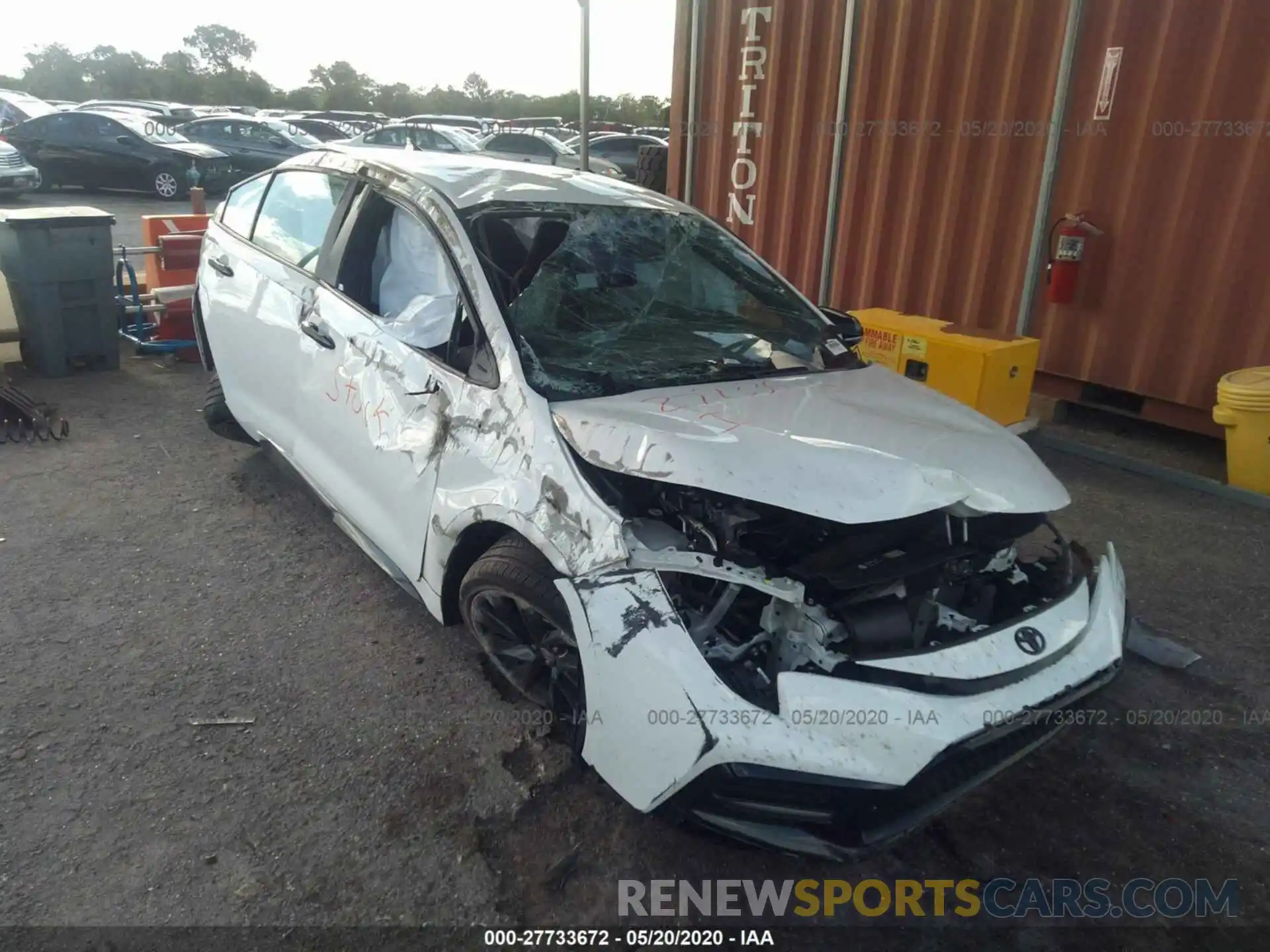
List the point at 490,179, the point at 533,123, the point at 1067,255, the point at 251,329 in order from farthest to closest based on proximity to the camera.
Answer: the point at 533,123
the point at 1067,255
the point at 251,329
the point at 490,179

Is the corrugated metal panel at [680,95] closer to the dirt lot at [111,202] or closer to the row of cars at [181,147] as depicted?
the row of cars at [181,147]

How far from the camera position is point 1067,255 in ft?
18.0

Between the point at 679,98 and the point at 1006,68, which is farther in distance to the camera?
the point at 679,98

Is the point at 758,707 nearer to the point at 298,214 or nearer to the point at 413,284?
the point at 413,284

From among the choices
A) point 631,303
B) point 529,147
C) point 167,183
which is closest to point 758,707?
point 631,303

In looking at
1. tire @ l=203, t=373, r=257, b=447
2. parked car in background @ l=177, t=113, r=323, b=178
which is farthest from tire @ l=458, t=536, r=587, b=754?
parked car in background @ l=177, t=113, r=323, b=178

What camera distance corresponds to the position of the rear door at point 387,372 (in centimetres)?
280

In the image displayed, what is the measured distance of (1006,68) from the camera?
573 centimetres

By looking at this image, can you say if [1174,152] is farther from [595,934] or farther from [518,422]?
[595,934]

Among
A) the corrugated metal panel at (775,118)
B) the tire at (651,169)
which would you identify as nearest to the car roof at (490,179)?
the corrugated metal panel at (775,118)

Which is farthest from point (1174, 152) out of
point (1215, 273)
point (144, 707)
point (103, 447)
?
point (103, 447)

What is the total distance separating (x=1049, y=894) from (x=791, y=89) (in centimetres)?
632

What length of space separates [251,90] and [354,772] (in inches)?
1879

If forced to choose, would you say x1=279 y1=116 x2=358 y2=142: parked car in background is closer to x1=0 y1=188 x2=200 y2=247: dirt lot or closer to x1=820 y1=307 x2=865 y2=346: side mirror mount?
x1=0 y1=188 x2=200 y2=247: dirt lot
